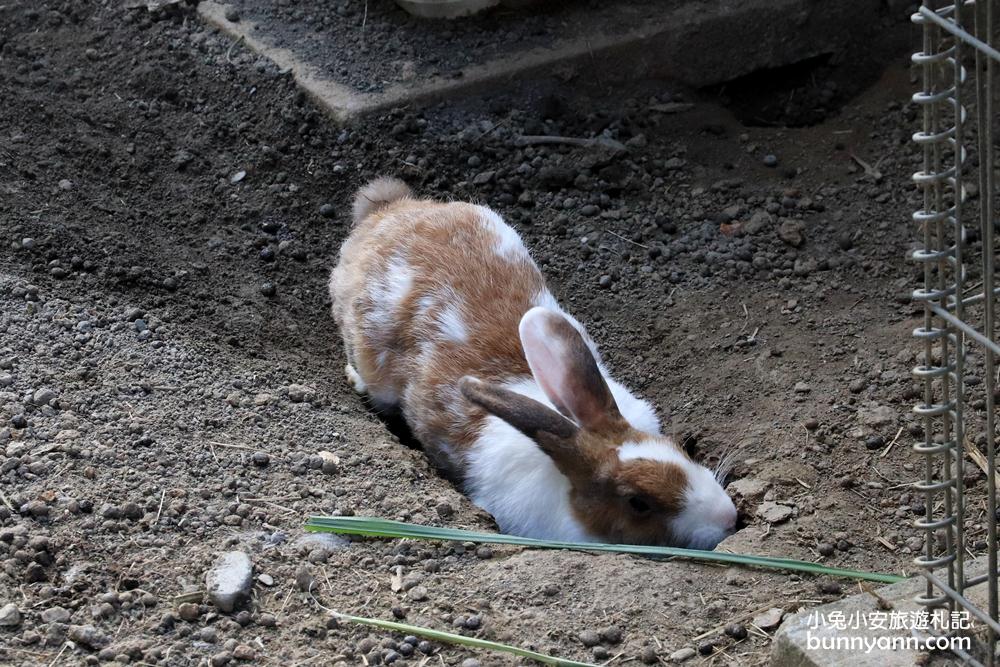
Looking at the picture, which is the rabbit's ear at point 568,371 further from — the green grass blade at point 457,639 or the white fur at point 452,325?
the green grass blade at point 457,639

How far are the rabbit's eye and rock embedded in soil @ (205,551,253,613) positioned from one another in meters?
1.30

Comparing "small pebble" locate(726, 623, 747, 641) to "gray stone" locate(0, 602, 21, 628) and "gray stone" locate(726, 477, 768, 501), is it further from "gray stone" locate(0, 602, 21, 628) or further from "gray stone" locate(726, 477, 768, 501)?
"gray stone" locate(0, 602, 21, 628)

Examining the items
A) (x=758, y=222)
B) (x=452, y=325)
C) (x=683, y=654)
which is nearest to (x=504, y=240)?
(x=452, y=325)

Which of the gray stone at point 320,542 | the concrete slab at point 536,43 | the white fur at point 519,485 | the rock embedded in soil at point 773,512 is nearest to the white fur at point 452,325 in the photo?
the white fur at point 519,485

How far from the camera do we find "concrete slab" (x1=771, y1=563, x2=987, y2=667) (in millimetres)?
2566

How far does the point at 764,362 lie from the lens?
458cm

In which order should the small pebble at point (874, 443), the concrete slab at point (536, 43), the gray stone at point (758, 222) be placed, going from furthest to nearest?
the concrete slab at point (536, 43)
the gray stone at point (758, 222)
the small pebble at point (874, 443)

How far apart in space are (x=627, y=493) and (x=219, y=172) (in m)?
2.82

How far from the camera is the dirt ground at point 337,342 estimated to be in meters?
3.17

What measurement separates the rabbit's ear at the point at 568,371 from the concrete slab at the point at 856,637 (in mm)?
1349

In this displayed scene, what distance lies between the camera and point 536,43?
6082 millimetres

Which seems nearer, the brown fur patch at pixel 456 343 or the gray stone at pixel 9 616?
the gray stone at pixel 9 616

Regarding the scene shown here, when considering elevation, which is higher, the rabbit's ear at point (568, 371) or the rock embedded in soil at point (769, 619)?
the rock embedded in soil at point (769, 619)

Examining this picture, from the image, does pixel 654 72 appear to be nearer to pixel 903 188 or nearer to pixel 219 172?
pixel 903 188
